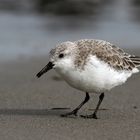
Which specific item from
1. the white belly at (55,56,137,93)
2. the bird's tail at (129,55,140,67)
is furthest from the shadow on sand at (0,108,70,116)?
the bird's tail at (129,55,140,67)

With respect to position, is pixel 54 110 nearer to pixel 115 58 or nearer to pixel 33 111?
pixel 33 111

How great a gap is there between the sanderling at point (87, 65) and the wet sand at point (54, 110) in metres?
0.40

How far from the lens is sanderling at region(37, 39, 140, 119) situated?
22.2ft

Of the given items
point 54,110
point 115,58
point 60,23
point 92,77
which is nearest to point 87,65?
point 92,77

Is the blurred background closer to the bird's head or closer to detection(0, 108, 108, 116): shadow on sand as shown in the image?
detection(0, 108, 108, 116): shadow on sand

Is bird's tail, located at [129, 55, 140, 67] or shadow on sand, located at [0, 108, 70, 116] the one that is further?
bird's tail, located at [129, 55, 140, 67]

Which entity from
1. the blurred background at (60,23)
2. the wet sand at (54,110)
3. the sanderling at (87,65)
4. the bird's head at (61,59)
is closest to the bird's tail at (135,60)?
the sanderling at (87,65)

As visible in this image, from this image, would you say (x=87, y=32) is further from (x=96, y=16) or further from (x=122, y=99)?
(x=122, y=99)

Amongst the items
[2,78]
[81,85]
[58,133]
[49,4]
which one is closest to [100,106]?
[81,85]

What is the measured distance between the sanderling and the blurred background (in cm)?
430

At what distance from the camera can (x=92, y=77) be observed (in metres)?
6.75

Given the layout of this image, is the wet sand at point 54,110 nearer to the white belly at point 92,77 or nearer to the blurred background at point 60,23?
the white belly at point 92,77

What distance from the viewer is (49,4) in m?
18.0

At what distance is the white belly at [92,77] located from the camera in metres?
6.75
